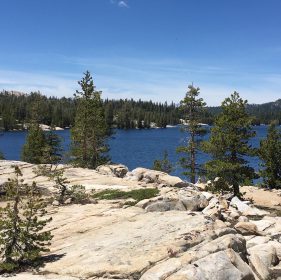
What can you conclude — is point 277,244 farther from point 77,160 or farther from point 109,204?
point 77,160

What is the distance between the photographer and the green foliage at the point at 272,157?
4925cm

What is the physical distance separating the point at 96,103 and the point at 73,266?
136ft

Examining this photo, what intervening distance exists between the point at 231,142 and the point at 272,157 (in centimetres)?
1590

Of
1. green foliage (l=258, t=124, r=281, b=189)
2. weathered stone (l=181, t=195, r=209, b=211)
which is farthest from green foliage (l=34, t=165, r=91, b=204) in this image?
green foliage (l=258, t=124, r=281, b=189)

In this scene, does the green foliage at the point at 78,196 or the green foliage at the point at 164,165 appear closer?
the green foliage at the point at 78,196

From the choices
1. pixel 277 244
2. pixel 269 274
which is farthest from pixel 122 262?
pixel 277 244

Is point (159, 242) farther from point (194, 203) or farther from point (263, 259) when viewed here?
point (194, 203)

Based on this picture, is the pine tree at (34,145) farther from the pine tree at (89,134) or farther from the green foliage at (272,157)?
the green foliage at (272,157)

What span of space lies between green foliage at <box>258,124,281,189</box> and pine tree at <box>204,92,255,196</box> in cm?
1340

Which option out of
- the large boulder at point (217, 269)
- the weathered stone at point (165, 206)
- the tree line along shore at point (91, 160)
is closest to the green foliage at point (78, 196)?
the tree line along shore at point (91, 160)

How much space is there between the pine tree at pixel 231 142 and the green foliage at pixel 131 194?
44.5 feet

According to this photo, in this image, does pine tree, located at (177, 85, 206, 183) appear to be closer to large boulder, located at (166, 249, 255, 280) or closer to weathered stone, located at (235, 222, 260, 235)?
weathered stone, located at (235, 222, 260, 235)

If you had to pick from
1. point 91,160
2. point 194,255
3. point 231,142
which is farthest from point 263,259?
point 91,160

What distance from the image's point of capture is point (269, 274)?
14.7 metres
